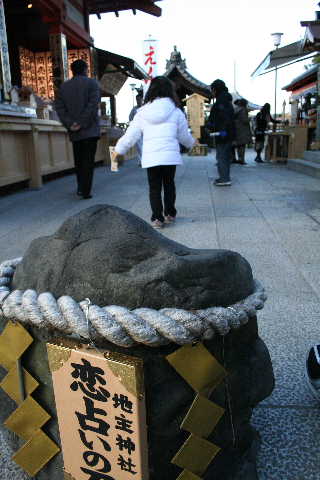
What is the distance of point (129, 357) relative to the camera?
0.94 m

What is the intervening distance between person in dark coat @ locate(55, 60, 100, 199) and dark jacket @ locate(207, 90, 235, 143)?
2030 mm

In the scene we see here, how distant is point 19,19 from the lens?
1230 cm

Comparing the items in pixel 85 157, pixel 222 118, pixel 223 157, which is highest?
pixel 222 118

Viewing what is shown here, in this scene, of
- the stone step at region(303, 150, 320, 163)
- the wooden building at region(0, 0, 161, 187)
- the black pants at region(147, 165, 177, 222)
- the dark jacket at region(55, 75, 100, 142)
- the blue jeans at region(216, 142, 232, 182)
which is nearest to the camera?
the black pants at region(147, 165, 177, 222)

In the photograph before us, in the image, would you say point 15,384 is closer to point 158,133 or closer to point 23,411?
point 23,411

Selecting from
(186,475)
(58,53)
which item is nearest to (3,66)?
(58,53)

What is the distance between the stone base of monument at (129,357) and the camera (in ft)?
3.15

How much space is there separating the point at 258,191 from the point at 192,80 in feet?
49.9

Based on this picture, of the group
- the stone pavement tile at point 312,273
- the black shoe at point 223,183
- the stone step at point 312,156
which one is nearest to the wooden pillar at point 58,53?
the black shoe at point 223,183

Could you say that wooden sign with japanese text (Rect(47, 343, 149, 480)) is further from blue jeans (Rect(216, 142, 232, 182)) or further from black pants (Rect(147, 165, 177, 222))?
blue jeans (Rect(216, 142, 232, 182))

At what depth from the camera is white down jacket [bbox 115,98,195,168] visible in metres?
3.94

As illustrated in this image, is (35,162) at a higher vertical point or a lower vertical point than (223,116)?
lower

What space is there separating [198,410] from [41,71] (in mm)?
14400

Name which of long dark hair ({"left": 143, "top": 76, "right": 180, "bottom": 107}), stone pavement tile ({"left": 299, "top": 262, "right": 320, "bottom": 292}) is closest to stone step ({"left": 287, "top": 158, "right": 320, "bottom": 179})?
long dark hair ({"left": 143, "top": 76, "right": 180, "bottom": 107})
